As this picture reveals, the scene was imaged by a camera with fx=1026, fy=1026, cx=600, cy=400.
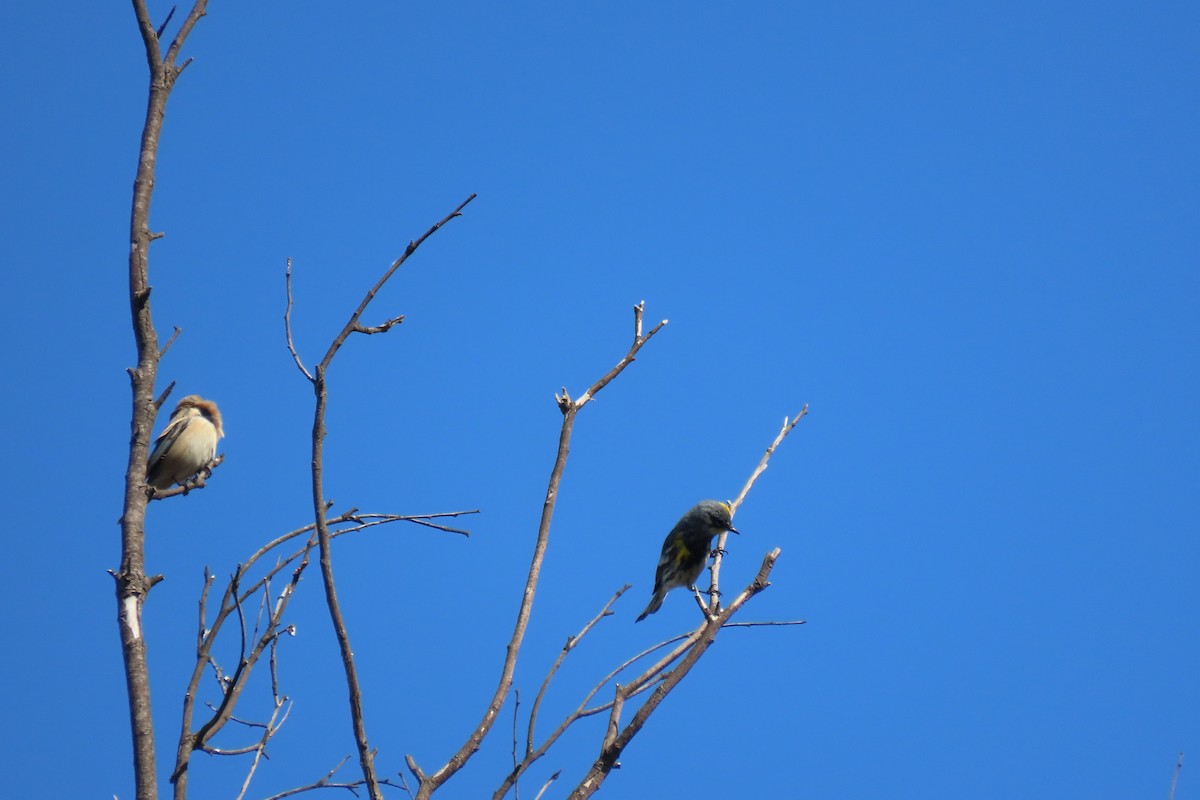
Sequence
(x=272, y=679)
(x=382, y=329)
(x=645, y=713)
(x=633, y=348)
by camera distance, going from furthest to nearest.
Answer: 1. (x=272, y=679)
2. (x=633, y=348)
3. (x=382, y=329)
4. (x=645, y=713)

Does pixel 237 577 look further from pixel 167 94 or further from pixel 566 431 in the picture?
pixel 167 94

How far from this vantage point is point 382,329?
172 inches

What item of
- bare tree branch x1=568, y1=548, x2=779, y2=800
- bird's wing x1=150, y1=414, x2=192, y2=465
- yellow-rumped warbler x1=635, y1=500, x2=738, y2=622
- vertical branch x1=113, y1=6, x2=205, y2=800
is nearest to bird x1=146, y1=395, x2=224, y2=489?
bird's wing x1=150, y1=414, x2=192, y2=465

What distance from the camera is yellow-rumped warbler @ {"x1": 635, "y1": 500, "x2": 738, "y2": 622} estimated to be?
12.5 metres

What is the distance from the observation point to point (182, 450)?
1146cm

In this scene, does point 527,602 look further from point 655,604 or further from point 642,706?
point 655,604

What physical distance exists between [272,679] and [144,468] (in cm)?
193

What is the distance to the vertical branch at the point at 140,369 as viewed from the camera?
13.5 feet

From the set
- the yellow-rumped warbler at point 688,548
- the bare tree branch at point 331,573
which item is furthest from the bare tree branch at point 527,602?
the yellow-rumped warbler at point 688,548

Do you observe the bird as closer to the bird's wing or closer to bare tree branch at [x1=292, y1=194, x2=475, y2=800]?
the bird's wing

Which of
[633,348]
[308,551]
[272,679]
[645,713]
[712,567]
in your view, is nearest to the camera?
[645,713]

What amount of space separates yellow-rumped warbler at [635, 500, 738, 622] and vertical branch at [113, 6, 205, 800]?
8.81 metres

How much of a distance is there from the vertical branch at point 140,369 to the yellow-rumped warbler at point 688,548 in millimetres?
8809

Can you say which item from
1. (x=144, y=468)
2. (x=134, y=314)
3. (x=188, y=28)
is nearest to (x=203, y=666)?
(x=144, y=468)
